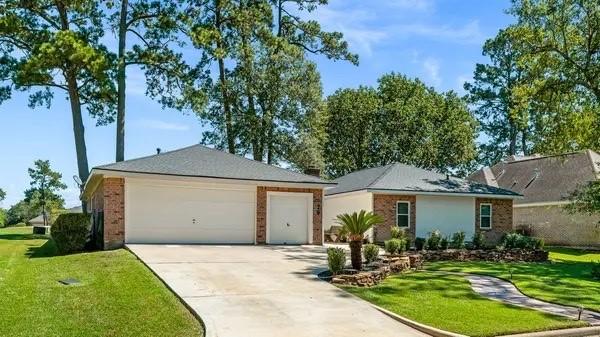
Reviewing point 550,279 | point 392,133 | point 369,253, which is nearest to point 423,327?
point 369,253

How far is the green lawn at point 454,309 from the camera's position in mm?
8953

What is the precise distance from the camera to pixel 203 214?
19.6 meters

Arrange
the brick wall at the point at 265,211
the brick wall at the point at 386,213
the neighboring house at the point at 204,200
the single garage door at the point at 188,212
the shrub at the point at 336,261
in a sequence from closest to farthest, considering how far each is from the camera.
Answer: the shrub at the point at 336,261 < the neighboring house at the point at 204,200 < the single garage door at the point at 188,212 < the brick wall at the point at 265,211 < the brick wall at the point at 386,213

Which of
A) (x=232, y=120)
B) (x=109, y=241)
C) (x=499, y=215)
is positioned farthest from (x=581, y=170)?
(x=109, y=241)

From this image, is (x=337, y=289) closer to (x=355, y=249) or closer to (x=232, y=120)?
(x=355, y=249)

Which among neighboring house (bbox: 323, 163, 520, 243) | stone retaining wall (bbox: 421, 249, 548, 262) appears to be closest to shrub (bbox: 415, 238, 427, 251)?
stone retaining wall (bbox: 421, 249, 548, 262)

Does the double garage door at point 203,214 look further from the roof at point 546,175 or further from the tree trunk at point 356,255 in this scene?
the roof at point 546,175

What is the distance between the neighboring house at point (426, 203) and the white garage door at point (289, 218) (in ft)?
14.6

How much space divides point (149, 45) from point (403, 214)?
16.9 m

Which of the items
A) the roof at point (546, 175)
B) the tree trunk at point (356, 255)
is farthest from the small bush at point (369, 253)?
the roof at point (546, 175)

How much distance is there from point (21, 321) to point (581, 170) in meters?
32.1

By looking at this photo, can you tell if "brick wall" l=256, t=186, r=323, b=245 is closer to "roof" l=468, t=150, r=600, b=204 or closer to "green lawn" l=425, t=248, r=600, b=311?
"green lawn" l=425, t=248, r=600, b=311

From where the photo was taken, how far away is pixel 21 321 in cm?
793

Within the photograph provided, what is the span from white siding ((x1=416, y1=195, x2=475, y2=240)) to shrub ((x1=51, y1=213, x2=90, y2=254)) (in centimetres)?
1536
